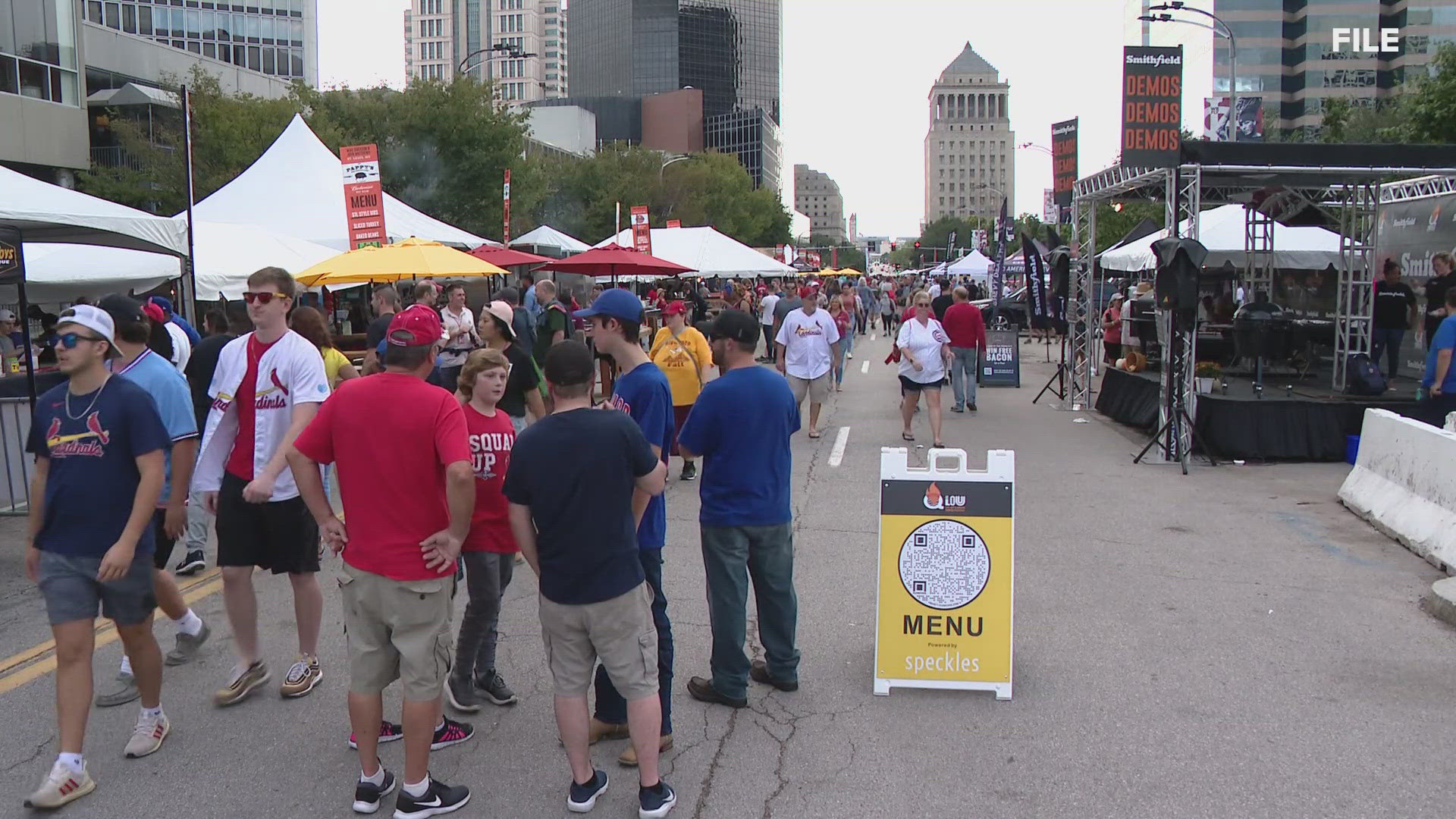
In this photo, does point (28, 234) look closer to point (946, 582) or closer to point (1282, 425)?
point (946, 582)

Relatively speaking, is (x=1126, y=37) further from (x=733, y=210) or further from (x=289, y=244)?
(x=289, y=244)

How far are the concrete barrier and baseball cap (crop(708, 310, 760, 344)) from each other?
5446 millimetres

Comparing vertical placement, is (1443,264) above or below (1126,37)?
below

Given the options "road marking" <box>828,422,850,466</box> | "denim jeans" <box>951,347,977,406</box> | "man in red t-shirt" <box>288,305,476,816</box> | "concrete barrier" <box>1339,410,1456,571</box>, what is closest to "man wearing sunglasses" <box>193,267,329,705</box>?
"man in red t-shirt" <box>288,305,476,816</box>

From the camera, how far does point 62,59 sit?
120 feet

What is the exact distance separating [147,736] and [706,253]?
2186cm

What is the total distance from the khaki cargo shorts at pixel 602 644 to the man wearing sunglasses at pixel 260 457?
1.68 meters

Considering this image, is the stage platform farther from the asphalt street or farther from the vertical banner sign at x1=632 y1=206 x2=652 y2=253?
the vertical banner sign at x1=632 y1=206 x2=652 y2=253

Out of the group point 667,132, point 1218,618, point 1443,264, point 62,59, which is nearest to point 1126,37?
point 667,132

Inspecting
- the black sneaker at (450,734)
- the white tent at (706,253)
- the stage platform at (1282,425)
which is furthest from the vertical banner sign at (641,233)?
the black sneaker at (450,734)

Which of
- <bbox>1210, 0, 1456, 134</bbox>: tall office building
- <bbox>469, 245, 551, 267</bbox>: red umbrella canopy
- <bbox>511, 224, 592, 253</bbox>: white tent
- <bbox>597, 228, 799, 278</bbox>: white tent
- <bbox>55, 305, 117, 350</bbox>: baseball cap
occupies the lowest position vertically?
<bbox>55, 305, 117, 350</bbox>: baseball cap

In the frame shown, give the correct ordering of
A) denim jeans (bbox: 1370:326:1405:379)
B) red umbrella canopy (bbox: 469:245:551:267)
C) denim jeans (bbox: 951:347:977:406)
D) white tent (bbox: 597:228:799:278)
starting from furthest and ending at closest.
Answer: white tent (bbox: 597:228:799:278) < red umbrella canopy (bbox: 469:245:551:267) < denim jeans (bbox: 1370:326:1405:379) < denim jeans (bbox: 951:347:977:406)

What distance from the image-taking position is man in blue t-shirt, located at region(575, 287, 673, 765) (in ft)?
14.4

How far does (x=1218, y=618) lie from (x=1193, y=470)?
18.0 feet
